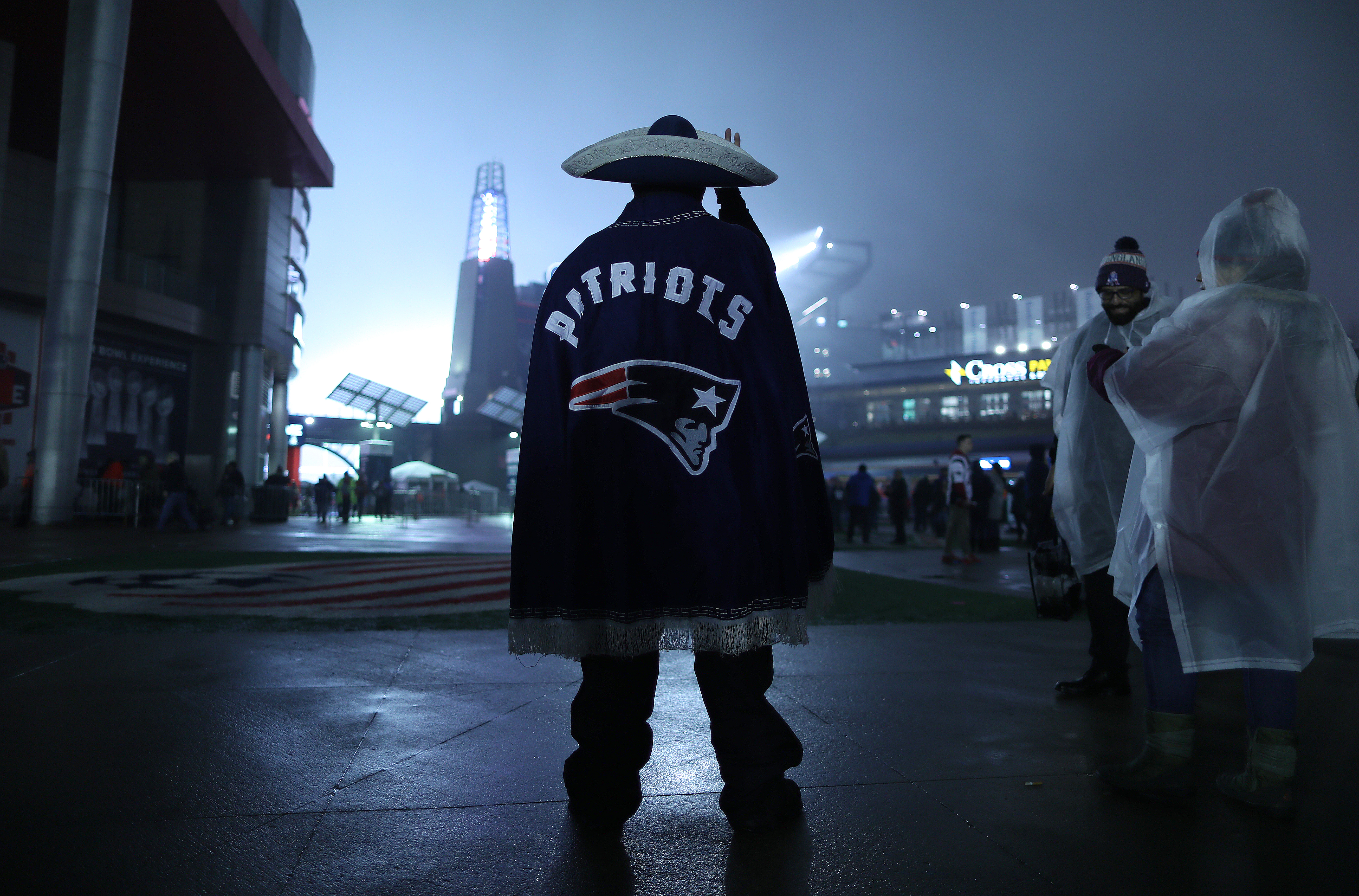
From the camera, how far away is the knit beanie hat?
3109 mm

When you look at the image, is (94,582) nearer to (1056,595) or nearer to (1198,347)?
(1056,595)

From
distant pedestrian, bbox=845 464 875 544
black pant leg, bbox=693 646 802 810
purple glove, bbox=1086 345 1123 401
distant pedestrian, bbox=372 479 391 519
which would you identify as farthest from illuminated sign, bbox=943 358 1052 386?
black pant leg, bbox=693 646 802 810

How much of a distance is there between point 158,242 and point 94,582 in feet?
72.6

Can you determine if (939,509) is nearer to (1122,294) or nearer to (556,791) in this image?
(1122,294)

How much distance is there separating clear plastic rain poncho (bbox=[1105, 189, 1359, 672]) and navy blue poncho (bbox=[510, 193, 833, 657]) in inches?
39.6

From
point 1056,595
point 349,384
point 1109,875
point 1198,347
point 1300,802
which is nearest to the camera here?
point 1109,875

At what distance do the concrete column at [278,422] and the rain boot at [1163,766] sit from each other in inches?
1354

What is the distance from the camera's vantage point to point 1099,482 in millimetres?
3367

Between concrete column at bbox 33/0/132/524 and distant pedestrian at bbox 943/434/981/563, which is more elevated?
concrete column at bbox 33/0/132/524

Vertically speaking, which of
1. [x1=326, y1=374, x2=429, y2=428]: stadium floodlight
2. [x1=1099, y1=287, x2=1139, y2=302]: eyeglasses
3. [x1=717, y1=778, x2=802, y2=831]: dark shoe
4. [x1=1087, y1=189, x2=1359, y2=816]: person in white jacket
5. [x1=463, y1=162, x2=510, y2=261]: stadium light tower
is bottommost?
[x1=717, y1=778, x2=802, y2=831]: dark shoe

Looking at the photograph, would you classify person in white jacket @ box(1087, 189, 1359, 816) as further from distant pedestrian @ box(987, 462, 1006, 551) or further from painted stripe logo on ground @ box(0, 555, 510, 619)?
distant pedestrian @ box(987, 462, 1006, 551)

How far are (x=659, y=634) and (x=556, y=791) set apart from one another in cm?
57

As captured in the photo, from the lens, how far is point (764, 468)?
76.0 inches

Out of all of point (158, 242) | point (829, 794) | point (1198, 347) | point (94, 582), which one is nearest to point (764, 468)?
point (829, 794)
